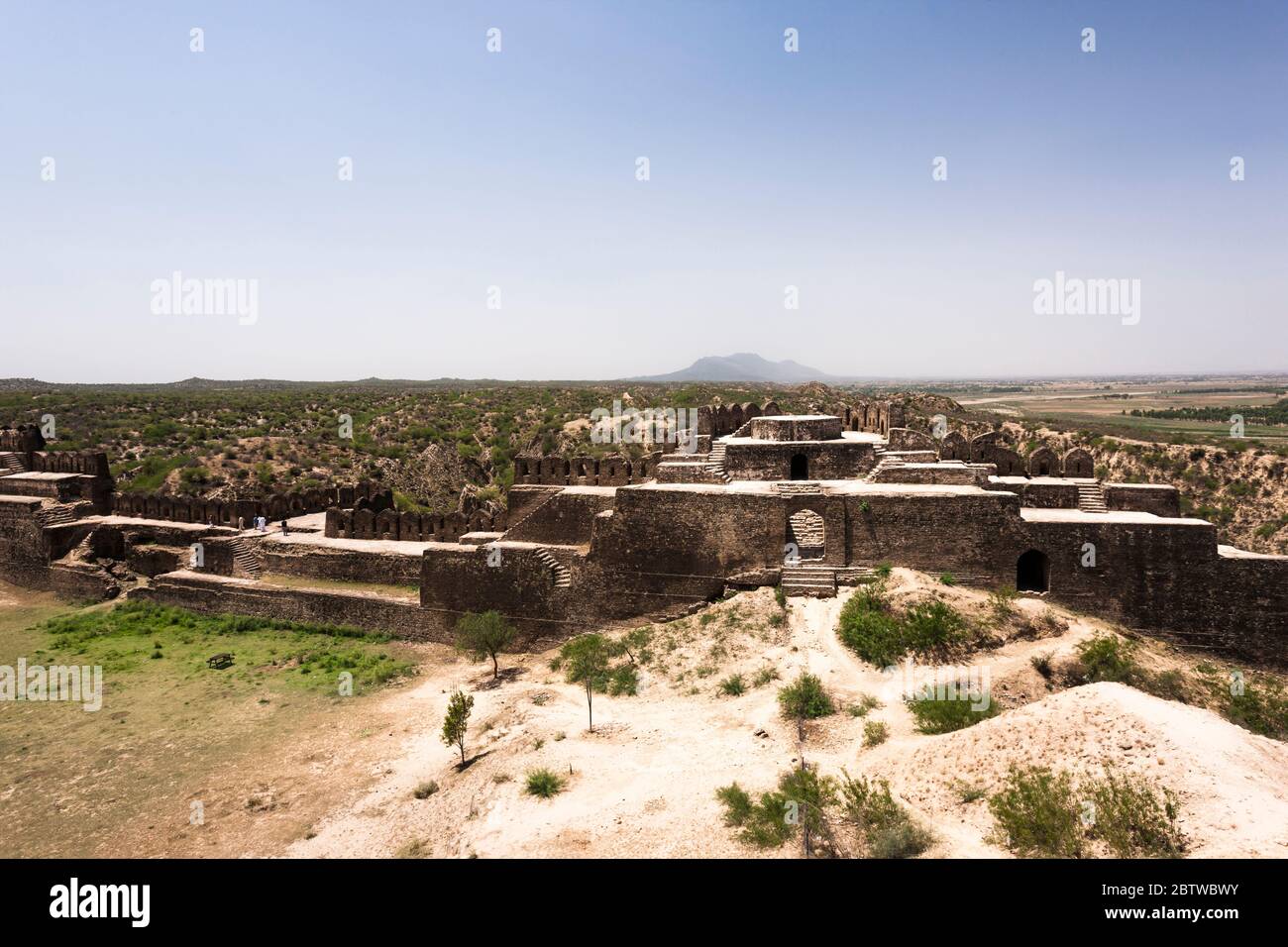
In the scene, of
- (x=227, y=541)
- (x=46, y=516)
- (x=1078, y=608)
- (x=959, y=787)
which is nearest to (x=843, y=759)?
(x=959, y=787)

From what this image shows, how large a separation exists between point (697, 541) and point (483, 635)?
535 cm

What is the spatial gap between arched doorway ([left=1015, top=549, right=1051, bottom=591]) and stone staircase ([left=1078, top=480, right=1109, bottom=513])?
2.57 metres

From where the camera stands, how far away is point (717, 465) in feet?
57.1

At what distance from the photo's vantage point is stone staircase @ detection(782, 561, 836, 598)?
14023mm

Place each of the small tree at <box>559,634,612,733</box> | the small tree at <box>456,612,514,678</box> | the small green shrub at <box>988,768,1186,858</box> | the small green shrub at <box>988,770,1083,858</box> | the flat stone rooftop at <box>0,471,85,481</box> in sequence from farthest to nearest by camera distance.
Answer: the flat stone rooftop at <box>0,471,85,481</box> → the small tree at <box>456,612,514,678</box> → the small tree at <box>559,634,612,733</box> → the small green shrub at <box>988,770,1083,858</box> → the small green shrub at <box>988,768,1186,858</box>

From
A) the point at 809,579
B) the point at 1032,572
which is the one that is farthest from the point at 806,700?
the point at 1032,572

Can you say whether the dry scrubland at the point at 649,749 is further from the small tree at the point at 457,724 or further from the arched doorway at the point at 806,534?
the arched doorway at the point at 806,534

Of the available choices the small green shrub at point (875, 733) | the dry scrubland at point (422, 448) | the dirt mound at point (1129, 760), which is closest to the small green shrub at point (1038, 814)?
the dirt mound at point (1129, 760)

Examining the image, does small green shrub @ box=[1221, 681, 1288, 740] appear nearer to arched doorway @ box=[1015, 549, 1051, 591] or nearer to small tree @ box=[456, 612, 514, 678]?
arched doorway @ box=[1015, 549, 1051, 591]

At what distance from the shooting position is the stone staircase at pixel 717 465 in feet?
55.7

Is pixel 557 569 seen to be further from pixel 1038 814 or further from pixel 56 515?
pixel 56 515

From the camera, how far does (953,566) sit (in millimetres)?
13867

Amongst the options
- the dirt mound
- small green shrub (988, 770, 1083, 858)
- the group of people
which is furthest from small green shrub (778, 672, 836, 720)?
the group of people

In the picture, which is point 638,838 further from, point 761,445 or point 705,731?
point 761,445
